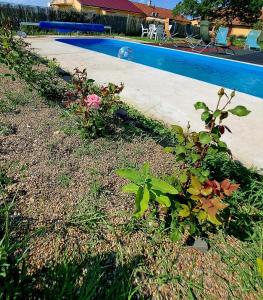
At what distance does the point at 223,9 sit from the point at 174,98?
33781 millimetres

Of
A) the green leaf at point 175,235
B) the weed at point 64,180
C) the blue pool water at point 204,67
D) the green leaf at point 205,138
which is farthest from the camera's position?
the blue pool water at point 204,67

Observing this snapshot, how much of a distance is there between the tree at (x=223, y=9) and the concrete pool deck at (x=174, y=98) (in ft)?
91.3

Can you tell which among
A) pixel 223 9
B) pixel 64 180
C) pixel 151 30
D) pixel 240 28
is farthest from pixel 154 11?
pixel 64 180

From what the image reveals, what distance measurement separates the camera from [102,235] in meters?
2.03

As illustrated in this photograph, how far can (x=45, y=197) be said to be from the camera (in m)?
2.27

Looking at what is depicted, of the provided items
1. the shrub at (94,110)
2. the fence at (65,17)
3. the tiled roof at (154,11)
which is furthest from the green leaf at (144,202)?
the tiled roof at (154,11)

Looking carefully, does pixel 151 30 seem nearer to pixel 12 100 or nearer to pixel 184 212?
pixel 12 100

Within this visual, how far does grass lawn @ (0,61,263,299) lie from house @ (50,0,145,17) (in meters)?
33.0

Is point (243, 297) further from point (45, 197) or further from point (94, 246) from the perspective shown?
point (45, 197)

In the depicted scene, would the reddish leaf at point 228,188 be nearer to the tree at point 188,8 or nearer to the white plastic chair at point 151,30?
the white plastic chair at point 151,30

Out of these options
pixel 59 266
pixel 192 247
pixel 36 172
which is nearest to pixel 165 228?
pixel 192 247

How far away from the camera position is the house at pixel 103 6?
31.6 metres

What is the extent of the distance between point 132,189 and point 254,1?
121ft

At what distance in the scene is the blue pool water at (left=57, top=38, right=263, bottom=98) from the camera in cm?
1029
